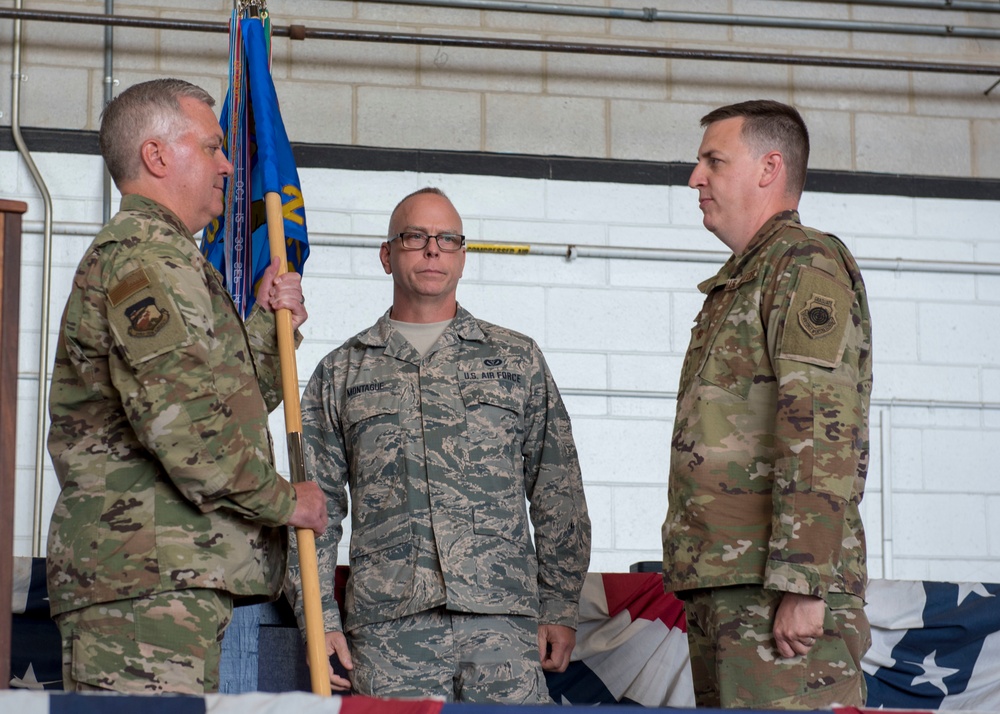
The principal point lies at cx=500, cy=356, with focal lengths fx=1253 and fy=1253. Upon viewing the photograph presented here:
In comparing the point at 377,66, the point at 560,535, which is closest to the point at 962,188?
the point at 377,66

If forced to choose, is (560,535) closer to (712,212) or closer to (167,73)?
(712,212)

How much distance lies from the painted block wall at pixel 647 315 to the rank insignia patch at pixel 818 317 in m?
2.60

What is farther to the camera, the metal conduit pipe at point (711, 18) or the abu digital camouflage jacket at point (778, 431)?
the metal conduit pipe at point (711, 18)

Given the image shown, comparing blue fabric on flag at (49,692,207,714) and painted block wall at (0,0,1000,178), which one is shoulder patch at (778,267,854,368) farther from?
painted block wall at (0,0,1000,178)

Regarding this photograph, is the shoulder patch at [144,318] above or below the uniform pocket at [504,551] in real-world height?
above

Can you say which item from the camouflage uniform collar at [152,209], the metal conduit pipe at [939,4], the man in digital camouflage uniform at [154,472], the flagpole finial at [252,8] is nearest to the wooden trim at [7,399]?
the man in digital camouflage uniform at [154,472]

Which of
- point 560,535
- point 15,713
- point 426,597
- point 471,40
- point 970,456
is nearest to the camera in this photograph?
point 15,713

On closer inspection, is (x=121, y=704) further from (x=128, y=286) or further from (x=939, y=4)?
(x=939, y=4)

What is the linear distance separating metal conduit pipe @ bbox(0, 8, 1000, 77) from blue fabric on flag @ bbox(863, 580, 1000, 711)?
213 cm

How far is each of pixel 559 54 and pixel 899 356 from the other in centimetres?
177

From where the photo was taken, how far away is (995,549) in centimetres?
484

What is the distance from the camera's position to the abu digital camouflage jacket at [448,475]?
2.69 meters

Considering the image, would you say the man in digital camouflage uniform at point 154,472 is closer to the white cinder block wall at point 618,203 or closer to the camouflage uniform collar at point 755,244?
the camouflage uniform collar at point 755,244

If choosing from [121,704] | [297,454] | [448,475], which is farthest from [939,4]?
[121,704]
